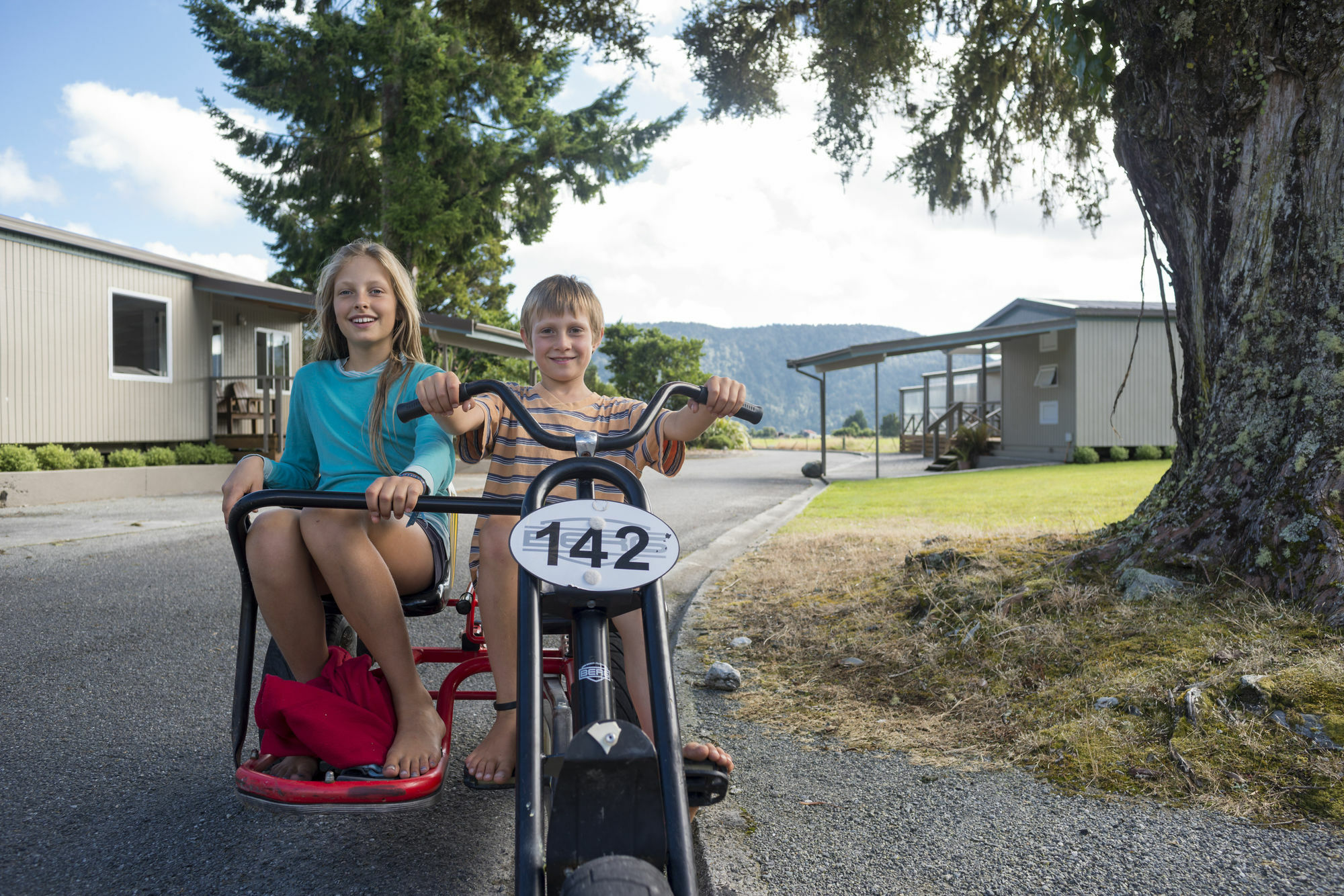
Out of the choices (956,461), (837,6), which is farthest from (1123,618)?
(956,461)

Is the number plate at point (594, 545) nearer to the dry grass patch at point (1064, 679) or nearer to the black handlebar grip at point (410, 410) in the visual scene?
the black handlebar grip at point (410, 410)

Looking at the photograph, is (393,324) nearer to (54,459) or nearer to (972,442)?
(54,459)

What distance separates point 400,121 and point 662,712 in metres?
20.0

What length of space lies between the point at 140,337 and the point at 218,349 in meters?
1.71

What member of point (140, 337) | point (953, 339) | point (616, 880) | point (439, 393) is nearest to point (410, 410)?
point (439, 393)

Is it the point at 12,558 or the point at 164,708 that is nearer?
the point at 164,708

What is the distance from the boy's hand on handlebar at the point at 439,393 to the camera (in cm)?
194

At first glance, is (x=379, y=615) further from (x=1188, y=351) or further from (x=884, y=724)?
(x=1188, y=351)

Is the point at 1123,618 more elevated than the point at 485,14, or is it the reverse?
the point at 485,14

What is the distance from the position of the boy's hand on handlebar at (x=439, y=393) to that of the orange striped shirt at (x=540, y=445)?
30cm

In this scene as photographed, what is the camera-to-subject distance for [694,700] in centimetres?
314

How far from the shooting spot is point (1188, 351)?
13.8 ft

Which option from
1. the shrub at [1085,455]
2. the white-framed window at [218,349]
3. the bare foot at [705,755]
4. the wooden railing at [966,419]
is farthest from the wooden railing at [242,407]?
the wooden railing at [966,419]

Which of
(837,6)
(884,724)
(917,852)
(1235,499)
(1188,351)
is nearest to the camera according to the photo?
(917,852)
